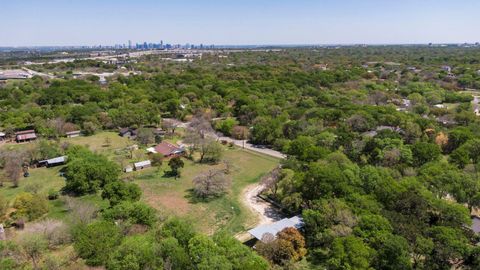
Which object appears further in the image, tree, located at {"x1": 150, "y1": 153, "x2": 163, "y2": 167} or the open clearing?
tree, located at {"x1": 150, "y1": 153, "x2": 163, "y2": 167}

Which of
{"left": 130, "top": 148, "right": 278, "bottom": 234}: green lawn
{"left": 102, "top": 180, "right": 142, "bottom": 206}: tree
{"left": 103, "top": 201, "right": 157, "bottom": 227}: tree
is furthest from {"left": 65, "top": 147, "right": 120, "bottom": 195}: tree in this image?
{"left": 103, "top": 201, "right": 157, "bottom": 227}: tree

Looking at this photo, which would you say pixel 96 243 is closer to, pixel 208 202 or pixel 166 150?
pixel 208 202

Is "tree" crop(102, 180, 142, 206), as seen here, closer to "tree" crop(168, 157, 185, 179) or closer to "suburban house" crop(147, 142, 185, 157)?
"tree" crop(168, 157, 185, 179)

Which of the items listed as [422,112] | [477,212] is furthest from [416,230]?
[422,112]

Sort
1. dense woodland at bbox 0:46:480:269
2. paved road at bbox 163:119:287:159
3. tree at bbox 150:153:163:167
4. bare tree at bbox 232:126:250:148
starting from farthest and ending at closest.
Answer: bare tree at bbox 232:126:250:148 < paved road at bbox 163:119:287:159 < tree at bbox 150:153:163:167 < dense woodland at bbox 0:46:480:269

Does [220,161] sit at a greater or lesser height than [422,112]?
lesser

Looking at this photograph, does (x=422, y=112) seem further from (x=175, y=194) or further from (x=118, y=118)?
(x=118, y=118)

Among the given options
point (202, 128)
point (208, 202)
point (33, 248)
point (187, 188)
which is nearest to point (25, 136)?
point (202, 128)
